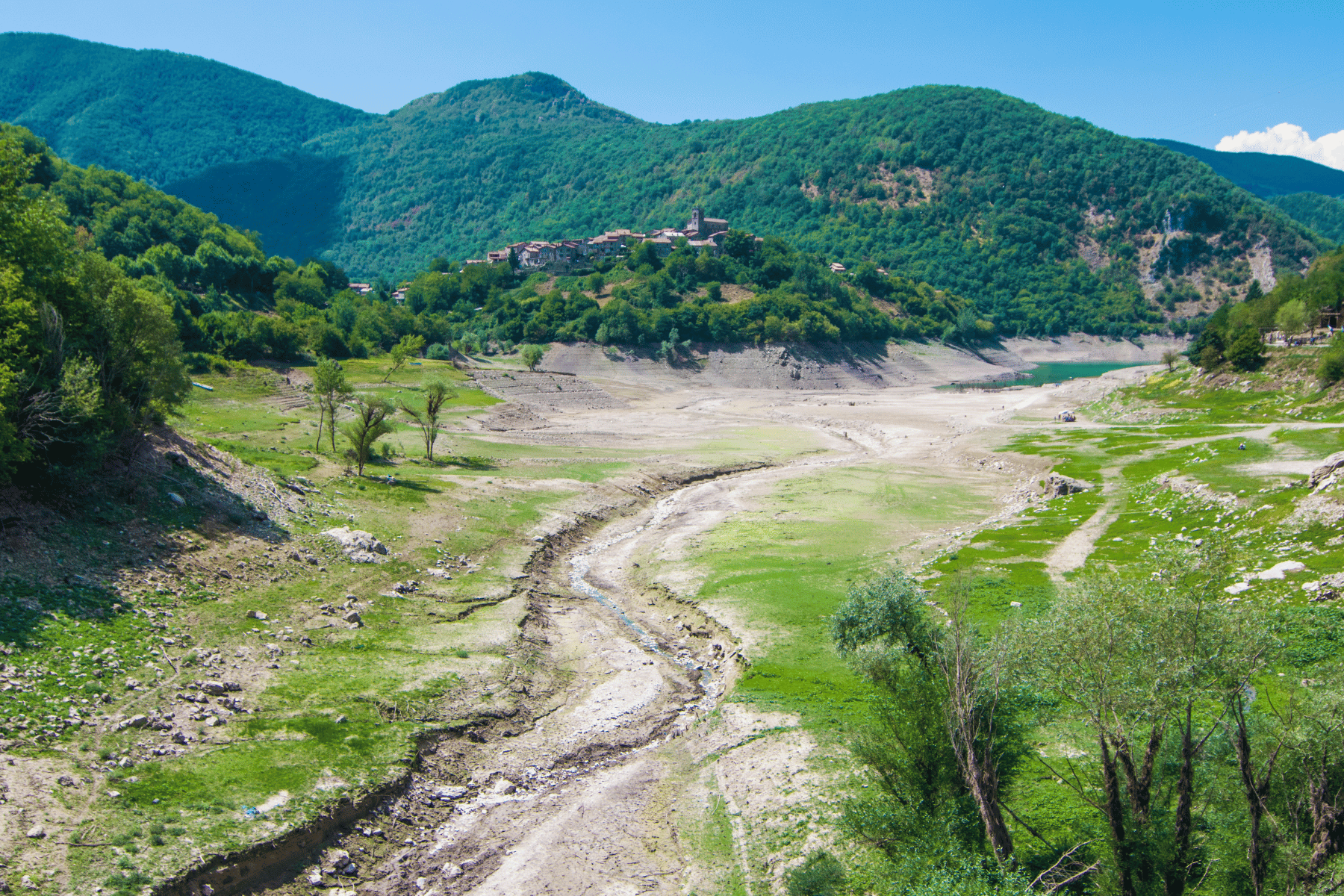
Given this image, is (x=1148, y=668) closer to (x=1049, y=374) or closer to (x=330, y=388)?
(x=330, y=388)

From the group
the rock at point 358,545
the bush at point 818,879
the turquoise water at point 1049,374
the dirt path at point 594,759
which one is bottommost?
the dirt path at point 594,759

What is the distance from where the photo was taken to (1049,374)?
166625 mm

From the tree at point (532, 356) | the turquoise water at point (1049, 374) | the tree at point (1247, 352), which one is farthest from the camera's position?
the turquoise water at point (1049, 374)

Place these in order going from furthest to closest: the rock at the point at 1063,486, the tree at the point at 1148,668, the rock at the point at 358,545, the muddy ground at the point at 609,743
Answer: the rock at the point at 1063,486 < the rock at the point at 358,545 < the muddy ground at the point at 609,743 < the tree at the point at 1148,668

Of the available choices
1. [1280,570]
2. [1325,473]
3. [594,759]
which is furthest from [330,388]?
[1325,473]

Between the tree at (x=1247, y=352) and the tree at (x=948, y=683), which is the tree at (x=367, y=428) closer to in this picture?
the tree at (x=948, y=683)

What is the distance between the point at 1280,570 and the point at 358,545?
34978mm

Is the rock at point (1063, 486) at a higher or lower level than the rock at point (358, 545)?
higher

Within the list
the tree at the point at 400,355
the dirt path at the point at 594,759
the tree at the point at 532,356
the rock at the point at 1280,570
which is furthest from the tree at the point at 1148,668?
the tree at the point at 532,356

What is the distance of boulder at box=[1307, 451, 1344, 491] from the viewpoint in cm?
3214

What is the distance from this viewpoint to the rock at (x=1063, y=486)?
156 feet

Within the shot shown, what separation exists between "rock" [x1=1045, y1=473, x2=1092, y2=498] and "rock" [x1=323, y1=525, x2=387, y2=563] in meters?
39.4

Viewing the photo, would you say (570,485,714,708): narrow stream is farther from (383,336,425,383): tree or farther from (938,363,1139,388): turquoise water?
(938,363,1139,388): turquoise water

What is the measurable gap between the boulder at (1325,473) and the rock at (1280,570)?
304 inches
